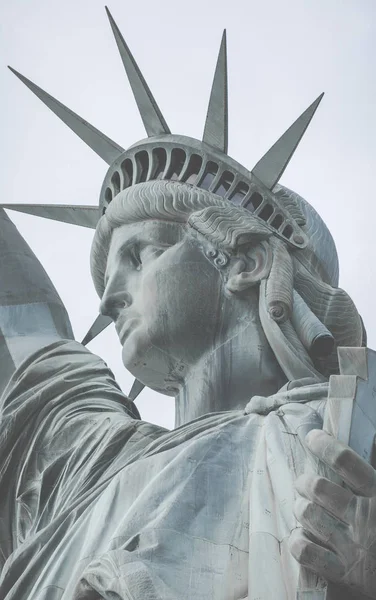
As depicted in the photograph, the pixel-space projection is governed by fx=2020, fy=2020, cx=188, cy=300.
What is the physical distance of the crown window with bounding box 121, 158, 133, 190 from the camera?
1318cm

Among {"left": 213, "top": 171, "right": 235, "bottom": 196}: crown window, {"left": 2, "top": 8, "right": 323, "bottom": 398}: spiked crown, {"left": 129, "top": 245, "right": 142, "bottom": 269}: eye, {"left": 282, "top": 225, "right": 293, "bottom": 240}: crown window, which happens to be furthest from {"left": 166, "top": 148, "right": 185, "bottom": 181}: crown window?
{"left": 282, "top": 225, "right": 293, "bottom": 240}: crown window

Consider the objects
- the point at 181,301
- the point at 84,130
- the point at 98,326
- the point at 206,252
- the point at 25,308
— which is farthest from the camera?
the point at 98,326

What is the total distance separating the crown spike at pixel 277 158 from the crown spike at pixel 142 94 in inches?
32.0

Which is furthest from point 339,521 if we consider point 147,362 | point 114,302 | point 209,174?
point 209,174

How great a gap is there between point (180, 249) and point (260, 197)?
750 millimetres

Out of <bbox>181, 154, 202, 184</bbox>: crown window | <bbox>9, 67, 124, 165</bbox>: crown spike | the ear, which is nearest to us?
the ear

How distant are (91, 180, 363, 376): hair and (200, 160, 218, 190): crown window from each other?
16 cm

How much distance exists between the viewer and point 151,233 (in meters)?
12.5

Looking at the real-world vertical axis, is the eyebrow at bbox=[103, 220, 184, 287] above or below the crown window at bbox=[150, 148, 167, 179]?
below

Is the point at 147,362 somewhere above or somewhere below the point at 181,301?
below

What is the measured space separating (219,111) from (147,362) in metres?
1.81

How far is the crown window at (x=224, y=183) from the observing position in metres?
12.9

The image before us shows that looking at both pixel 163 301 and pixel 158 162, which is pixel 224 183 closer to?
pixel 158 162

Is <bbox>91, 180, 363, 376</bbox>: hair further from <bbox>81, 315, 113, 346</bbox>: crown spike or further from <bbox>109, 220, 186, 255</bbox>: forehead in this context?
<bbox>81, 315, 113, 346</bbox>: crown spike
